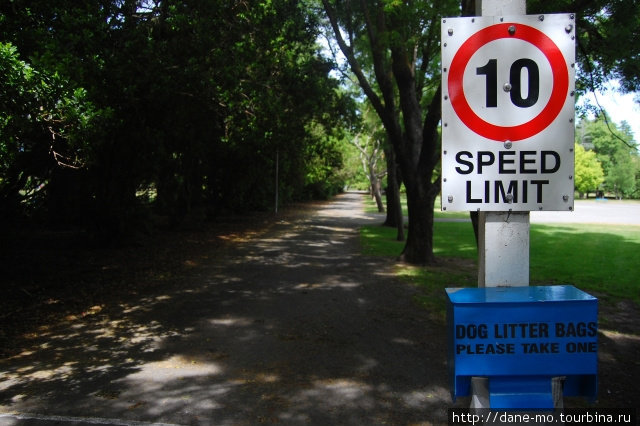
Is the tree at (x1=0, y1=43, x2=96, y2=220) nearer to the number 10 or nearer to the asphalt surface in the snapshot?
the asphalt surface

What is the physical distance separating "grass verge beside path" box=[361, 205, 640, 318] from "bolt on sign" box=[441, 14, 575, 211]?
621 centimetres

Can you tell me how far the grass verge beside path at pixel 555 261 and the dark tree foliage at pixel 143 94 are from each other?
5.59 meters

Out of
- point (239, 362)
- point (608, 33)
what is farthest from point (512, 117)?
point (608, 33)

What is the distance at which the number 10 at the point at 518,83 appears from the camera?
2033mm

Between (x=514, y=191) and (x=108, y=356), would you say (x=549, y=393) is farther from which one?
(x=108, y=356)

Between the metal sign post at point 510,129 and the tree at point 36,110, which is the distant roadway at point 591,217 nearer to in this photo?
the tree at point 36,110

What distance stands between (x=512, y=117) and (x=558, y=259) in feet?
43.9

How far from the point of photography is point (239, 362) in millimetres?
5570

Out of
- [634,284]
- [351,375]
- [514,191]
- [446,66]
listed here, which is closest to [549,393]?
[514,191]

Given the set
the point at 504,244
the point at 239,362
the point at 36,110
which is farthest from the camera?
the point at 36,110

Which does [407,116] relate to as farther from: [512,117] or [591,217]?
[591,217]

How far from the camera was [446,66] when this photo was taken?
2080 millimetres

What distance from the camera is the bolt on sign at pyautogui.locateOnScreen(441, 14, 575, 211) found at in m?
2.03

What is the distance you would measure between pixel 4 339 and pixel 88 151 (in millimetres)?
2767
